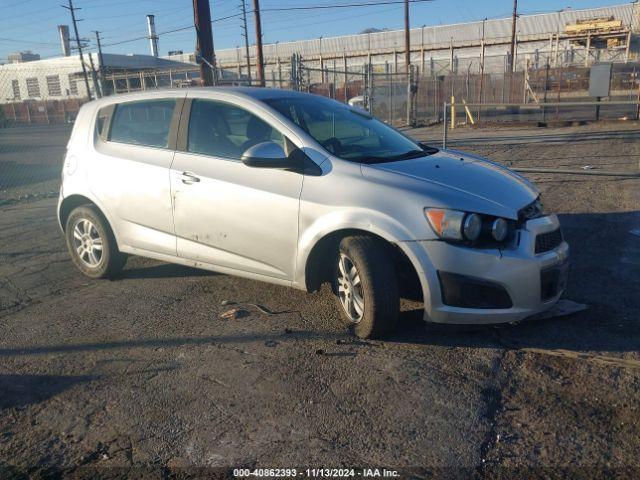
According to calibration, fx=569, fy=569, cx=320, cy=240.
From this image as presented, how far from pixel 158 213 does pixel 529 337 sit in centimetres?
313

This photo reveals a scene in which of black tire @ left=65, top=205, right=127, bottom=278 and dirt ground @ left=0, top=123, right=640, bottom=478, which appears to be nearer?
dirt ground @ left=0, top=123, right=640, bottom=478

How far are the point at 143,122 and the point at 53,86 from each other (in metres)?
47.6

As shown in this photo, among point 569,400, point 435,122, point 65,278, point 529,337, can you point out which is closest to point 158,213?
point 65,278

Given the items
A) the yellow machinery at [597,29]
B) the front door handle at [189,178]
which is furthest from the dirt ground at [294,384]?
the yellow machinery at [597,29]

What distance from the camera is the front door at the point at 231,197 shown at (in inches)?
167

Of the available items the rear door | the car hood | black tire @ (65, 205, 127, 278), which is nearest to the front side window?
the rear door

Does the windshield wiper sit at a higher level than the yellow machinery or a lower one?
lower

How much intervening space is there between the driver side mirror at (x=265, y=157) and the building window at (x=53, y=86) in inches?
1894

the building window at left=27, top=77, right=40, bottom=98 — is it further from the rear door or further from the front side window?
the front side window

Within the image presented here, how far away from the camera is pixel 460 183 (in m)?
3.96

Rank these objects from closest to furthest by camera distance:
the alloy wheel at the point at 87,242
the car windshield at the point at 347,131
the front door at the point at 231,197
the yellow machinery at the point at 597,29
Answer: the front door at the point at 231,197 < the car windshield at the point at 347,131 < the alloy wheel at the point at 87,242 < the yellow machinery at the point at 597,29

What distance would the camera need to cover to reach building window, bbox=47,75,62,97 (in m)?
46.3

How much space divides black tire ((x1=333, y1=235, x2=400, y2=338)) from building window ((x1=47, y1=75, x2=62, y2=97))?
4883cm

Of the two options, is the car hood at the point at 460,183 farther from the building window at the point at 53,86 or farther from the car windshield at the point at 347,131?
Result: the building window at the point at 53,86
